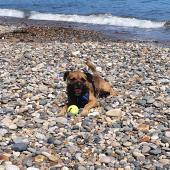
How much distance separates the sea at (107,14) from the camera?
30.3 meters

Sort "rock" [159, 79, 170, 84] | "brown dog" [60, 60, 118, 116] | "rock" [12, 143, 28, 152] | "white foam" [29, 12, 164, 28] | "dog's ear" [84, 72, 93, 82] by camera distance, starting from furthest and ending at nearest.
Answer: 1. "white foam" [29, 12, 164, 28]
2. "rock" [159, 79, 170, 84]
3. "dog's ear" [84, 72, 93, 82]
4. "brown dog" [60, 60, 118, 116]
5. "rock" [12, 143, 28, 152]

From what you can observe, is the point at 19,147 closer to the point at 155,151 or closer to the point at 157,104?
the point at 155,151

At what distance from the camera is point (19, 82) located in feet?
42.1

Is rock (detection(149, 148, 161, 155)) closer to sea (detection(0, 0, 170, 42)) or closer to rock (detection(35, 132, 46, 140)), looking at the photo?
rock (detection(35, 132, 46, 140))

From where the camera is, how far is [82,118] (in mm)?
10102

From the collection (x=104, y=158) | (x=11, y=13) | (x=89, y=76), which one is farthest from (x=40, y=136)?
(x=11, y=13)

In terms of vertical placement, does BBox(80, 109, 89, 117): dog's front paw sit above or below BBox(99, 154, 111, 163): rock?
above

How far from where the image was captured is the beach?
314 inches

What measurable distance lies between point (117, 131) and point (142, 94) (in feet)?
9.09

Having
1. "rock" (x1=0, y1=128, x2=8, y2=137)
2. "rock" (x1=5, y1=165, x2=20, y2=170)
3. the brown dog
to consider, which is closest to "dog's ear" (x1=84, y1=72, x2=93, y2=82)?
the brown dog

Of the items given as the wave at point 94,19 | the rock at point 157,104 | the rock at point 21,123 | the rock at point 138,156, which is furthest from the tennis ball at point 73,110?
the wave at point 94,19

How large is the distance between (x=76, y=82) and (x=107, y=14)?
2677cm

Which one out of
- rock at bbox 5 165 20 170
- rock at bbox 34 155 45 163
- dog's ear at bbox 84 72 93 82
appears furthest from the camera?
dog's ear at bbox 84 72 93 82

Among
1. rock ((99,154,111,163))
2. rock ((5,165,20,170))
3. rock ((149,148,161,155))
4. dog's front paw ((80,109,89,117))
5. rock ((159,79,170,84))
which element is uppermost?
rock ((159,79,170,84))
